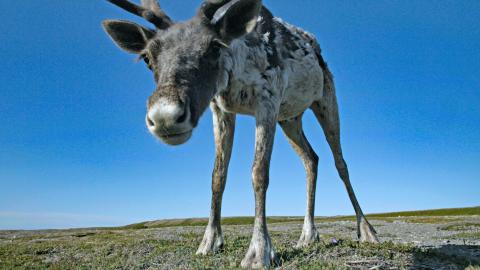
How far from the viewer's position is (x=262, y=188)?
24.0 ft

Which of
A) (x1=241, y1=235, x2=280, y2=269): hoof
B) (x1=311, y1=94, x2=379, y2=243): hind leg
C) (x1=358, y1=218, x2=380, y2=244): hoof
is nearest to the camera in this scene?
(x1=241, y1=235, x2=280, y2=269): hoof

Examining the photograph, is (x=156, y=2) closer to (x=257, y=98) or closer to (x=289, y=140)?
(x=257, y=98)

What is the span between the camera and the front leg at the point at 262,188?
676 centimetres

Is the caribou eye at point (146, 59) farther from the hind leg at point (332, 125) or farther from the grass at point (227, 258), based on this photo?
the hind leg at point (332, 125)

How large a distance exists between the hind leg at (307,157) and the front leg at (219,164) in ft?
8.26

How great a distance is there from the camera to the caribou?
5992 mm

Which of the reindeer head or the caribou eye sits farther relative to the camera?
the caribou eye

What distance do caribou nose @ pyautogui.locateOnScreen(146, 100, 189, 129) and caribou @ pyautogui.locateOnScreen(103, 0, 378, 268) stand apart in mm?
13

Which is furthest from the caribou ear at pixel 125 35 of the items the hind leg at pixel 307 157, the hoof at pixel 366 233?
the hoof at pixel 366 233

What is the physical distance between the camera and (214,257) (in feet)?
26.3

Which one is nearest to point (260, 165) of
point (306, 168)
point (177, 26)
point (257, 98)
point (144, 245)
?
point (257, 98)

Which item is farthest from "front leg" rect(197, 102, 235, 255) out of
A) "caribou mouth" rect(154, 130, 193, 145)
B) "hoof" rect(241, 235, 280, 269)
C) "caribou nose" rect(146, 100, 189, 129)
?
"caribou nose" rect(146, 100, 189, 129)

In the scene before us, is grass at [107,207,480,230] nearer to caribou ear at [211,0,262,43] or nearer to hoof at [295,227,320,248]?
hoof at [295,227,320,248]

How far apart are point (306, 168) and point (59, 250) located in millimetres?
7741
